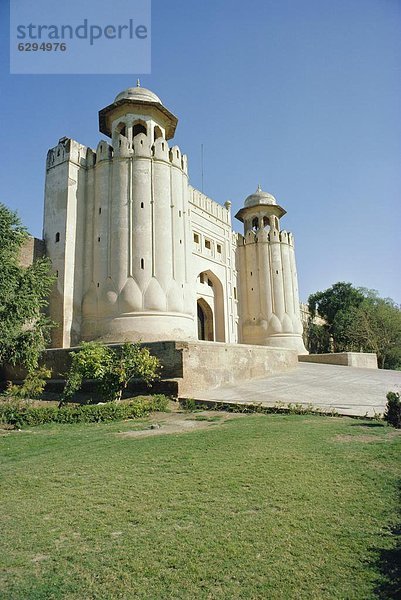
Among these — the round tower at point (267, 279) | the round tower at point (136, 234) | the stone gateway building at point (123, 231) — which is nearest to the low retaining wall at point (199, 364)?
the stone gateway building at point (123, 231)

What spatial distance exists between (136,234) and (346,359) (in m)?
12.6

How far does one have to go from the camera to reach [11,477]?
15.2 ft

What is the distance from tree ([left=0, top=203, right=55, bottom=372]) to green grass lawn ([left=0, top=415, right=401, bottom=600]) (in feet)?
23.6

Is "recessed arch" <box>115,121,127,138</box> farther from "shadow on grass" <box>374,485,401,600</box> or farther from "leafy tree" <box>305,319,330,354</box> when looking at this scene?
"leafy tree" <box>305,319,330,354</box>

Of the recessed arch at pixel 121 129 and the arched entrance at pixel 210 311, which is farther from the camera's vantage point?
the arched entrance at pixel 210 311

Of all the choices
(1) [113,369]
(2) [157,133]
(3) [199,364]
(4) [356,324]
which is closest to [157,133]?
(2) [157,133]

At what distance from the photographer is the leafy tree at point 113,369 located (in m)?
10.5

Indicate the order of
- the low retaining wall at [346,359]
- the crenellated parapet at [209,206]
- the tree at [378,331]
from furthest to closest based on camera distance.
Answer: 1. the tree at [378,331]
2. the crenellated parapet at [209,206]
3. the low retaining wall at [346,359]

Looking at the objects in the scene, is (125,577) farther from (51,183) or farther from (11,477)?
(51,183)

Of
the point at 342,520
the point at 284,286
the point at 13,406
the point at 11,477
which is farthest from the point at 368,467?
the point at 284,286

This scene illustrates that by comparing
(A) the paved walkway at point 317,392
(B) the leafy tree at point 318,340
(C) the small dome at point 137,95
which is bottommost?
(A) the paved walkway at point 317,392

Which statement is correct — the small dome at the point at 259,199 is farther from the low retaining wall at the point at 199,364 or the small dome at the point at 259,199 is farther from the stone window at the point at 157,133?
the low retaining wall at the point at 199,364

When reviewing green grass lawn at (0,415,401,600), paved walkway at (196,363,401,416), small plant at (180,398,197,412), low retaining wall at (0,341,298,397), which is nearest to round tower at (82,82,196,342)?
low retaining wall at (0,341,298,397)

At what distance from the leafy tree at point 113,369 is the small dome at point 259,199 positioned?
1927 cm
